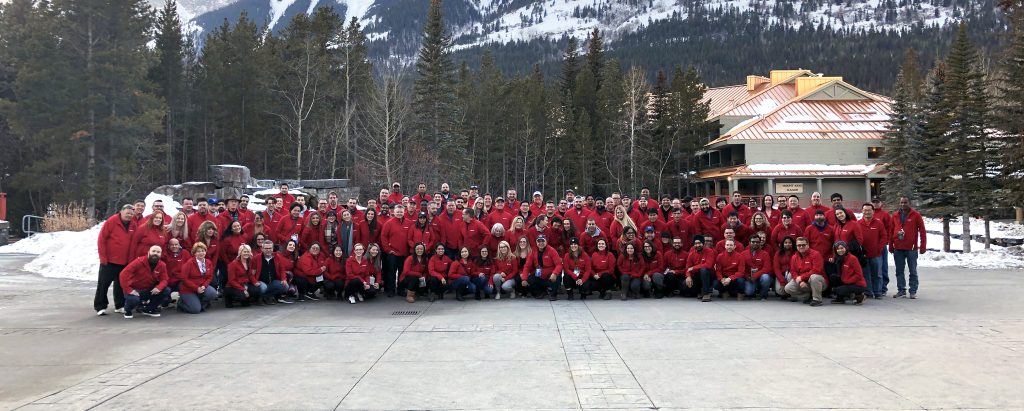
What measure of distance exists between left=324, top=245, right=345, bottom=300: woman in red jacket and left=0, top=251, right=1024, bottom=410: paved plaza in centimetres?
75

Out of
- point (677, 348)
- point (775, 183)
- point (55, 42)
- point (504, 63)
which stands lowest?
point (677, 348)

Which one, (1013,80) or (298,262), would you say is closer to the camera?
(298,262)

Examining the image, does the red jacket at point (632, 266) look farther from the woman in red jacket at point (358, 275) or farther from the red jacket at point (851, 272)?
the woman in red jacket at point (358, 275)

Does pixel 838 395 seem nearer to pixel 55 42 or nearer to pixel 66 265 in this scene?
pixel 66 265

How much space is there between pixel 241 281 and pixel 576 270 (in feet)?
18.7

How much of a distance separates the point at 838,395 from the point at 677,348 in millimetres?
2011

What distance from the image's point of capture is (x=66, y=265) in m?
15.3

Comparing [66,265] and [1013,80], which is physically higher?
[1013,80]

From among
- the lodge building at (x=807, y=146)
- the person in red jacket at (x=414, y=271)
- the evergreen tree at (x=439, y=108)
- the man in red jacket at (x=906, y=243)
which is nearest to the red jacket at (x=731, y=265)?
the man in red jacket at (x=906, y=243)

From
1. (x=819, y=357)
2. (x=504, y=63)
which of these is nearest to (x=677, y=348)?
(x=819, y=357)

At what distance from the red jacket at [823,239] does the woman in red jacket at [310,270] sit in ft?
28.1

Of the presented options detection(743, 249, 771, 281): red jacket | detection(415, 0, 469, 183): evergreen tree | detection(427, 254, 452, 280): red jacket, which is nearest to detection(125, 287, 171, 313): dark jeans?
detection(427, 254, 452, 280): red jacket

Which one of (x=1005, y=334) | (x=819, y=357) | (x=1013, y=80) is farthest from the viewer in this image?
(x=1013, y=80)

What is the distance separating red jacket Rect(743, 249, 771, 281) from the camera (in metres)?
10.9
